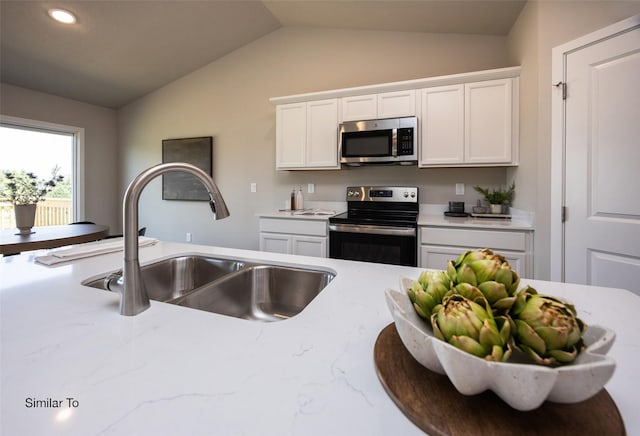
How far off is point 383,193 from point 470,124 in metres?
0.98

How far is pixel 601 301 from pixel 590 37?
1752 mm

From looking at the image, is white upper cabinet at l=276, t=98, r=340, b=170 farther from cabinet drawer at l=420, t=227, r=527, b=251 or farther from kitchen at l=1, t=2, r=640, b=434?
cabinet drawer at l=420, t=227, r=527, b=251

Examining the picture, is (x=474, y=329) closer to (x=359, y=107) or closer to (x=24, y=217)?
(x=359, y=107)

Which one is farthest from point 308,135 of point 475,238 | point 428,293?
point 428,293

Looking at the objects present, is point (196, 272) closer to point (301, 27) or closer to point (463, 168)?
point (463, 168)

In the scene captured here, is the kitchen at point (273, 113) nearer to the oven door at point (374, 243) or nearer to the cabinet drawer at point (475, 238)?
the cabinet drawer at point (475, 238)

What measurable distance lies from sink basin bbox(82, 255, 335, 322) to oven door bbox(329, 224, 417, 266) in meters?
1.32

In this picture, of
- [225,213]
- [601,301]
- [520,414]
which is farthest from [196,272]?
[601,301]

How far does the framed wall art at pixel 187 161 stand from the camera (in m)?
3.91

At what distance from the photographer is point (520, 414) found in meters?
0.38

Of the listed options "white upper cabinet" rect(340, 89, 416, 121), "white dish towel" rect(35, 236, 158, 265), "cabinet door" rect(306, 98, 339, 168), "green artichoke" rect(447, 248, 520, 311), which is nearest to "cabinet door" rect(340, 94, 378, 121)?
"white upper cabinet" rect(340, 89, 416, 121)

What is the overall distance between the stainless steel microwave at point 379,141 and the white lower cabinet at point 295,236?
73cm

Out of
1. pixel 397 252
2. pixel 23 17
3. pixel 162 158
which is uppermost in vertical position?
pixel 23 17

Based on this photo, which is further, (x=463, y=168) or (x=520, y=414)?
(x=463, y=168)
